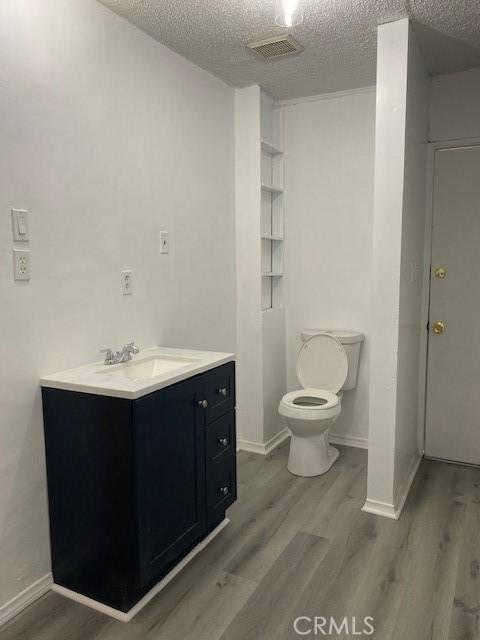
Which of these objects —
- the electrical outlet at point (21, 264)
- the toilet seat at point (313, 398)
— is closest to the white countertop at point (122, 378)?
the electrical outlet at point (21, 264)

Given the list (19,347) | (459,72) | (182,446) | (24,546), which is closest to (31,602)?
(24,546)

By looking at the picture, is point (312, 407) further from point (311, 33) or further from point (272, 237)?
point (311, 33)

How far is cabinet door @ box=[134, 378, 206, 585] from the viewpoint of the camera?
5.81 ft

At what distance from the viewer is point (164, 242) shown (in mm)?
2580

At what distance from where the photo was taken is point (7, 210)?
5.72 ft

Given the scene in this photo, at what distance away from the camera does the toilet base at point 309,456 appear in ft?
9.73

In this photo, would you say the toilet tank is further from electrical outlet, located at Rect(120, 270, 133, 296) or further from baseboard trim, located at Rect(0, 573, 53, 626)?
baseboard trim, located at Rect(0, 573, 53, 626)

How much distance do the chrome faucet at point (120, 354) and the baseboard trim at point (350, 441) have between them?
1.86 m

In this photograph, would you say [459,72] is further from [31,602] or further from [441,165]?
[31,602]

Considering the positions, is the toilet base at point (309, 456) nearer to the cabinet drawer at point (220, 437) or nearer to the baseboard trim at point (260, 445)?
the baseboard trim at point (260, 445)

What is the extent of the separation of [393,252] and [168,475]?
1.48 metres
